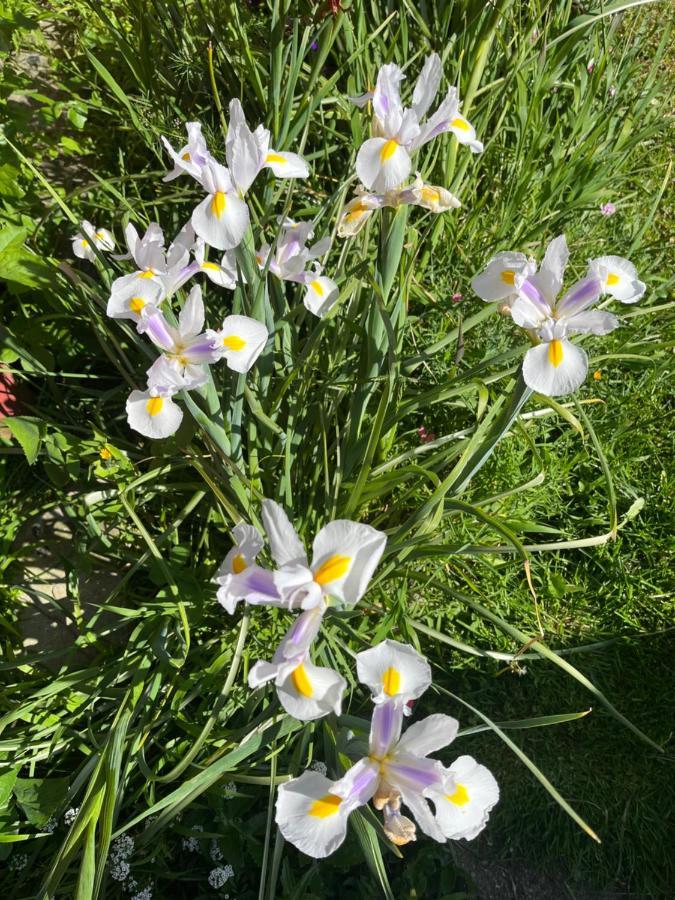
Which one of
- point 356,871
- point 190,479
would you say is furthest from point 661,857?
point 190,479

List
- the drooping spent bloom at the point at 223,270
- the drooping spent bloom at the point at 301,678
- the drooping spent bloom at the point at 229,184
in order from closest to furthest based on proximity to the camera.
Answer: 1. the drooping spent bloom at the point at 301,678
2. the drooping spent bloom at the point at 229,184
3. the drooping spent bloom at the point at 223,270

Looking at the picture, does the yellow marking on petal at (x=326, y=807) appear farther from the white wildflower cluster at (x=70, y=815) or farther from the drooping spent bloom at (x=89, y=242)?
the drooping spent bloom at (x=89, y=242)

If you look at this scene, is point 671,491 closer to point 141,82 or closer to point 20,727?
point 20,727

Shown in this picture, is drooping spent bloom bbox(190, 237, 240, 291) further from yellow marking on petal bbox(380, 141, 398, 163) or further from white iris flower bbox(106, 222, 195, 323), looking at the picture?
yellow marking on petal bbox(380, 141, 398, 163)

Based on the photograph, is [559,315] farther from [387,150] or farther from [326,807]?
[326,807]

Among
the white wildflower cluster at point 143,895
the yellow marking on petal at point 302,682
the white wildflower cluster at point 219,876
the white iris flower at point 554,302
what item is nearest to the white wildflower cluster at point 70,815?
the white wildflower cluster at point 143,895

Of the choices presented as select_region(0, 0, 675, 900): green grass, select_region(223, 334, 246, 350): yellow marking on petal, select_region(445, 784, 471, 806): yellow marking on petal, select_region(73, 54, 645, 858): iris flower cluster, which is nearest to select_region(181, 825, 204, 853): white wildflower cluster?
select_region(0, 0, 675, 900): green grass

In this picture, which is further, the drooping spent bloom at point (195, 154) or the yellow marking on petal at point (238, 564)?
the drooping spent bloom at point (195, 154)
